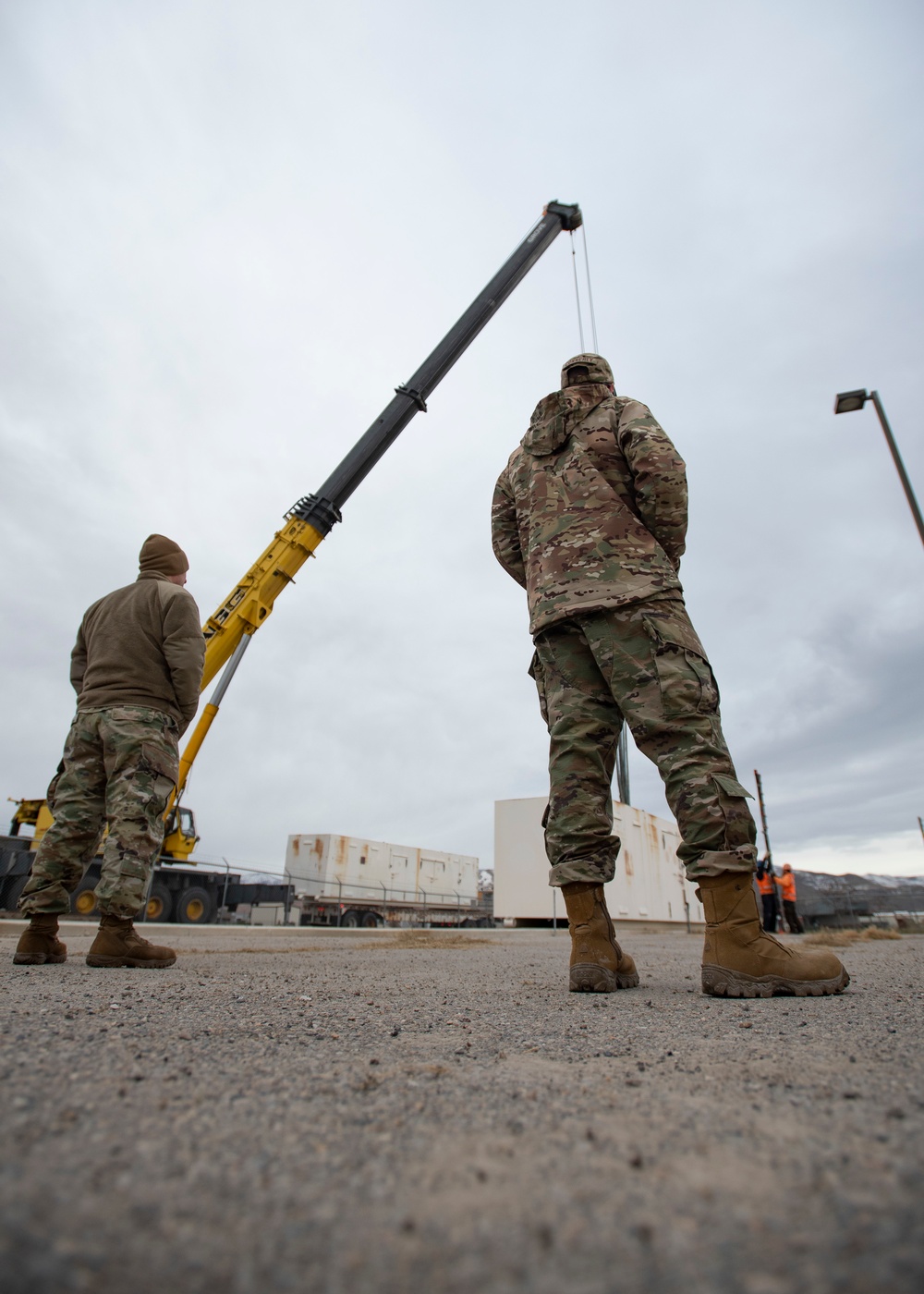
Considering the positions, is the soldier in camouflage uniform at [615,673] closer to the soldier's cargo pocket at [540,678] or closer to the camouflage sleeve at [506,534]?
the soldier's cargo pocket at [540,678]

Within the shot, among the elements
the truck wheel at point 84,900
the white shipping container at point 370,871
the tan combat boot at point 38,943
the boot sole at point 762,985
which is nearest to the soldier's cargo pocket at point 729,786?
the boot sole at point 762,985

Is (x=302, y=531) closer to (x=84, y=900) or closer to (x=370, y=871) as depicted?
(x=84, y=900)

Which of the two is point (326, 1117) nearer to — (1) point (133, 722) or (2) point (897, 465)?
(1) point (133, 722)

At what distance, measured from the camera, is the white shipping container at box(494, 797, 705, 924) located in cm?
1658

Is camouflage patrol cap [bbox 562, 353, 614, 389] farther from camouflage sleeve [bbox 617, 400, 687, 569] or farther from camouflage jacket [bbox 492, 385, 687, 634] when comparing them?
camouflage sleeve [bbox 617, 400, 687, 569]

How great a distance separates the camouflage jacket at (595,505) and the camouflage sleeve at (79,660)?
7.21 ft

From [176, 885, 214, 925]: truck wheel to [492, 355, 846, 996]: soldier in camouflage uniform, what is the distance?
1350 cm

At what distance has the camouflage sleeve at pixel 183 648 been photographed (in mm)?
3008

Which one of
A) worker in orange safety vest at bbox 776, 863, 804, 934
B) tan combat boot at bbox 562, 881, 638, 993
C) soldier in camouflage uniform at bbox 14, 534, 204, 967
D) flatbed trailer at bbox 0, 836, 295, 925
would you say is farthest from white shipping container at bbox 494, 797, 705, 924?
tan combat boot at bbox 562, 881, 638, 993

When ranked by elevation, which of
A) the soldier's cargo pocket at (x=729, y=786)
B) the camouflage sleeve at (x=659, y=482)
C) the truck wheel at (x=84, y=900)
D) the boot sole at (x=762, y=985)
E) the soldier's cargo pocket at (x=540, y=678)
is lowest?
the boot sole at (x=762, y=985)

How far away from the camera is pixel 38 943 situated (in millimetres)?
2787

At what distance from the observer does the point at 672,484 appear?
7.61 ft

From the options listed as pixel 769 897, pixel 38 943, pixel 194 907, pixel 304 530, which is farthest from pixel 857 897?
pixel 38 943

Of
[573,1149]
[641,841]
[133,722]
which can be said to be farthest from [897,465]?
[641,841]
